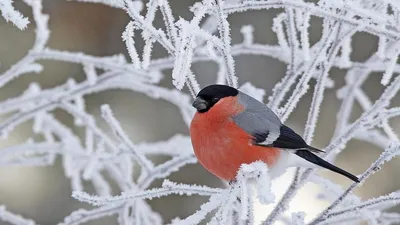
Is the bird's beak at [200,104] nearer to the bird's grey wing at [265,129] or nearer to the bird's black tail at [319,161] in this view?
the bird's grey wing at [265,129]

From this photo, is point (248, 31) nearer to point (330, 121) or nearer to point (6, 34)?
point (6, 34)

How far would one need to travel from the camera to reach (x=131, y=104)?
4660 mm

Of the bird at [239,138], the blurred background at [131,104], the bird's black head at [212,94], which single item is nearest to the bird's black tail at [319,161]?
the bird at [239,138]

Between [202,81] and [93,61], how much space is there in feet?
9.15

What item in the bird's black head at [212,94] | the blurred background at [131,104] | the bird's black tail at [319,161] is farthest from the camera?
the blurred background at [131,104]

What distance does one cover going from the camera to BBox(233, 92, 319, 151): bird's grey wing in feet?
5.94

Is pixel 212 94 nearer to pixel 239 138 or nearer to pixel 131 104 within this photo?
Answer: pixel 239 138

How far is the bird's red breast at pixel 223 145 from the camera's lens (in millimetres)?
1760

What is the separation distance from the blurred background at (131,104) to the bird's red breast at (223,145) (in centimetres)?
221

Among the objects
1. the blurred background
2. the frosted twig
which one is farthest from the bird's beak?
the blurred background

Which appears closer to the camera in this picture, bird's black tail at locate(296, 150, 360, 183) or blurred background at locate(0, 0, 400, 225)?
bird's black tail at locate(296, 150, 360, 183)

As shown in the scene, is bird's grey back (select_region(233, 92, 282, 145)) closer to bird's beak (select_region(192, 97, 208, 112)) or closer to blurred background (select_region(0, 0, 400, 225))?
bird's beak (select_region(192, 97, 208, 112))

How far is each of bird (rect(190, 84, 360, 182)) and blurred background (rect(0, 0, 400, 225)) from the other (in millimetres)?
2183

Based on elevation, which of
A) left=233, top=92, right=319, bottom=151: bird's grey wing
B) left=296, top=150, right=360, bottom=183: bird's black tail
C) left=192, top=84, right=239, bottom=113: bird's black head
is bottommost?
left=296, top=150, right=360, bottom=183: bird's black tail
